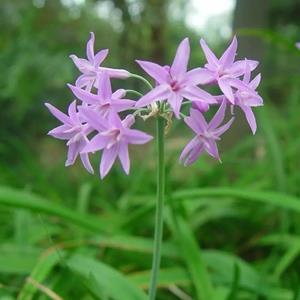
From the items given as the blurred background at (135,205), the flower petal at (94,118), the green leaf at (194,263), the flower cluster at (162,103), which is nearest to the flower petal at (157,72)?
the flower cluster at (162,103)

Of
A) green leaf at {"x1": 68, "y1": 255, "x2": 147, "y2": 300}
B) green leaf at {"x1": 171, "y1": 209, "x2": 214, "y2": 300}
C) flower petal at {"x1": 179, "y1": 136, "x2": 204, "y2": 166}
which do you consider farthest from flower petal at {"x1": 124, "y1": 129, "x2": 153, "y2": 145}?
green leaf at {"x1": 171, "y1": 209, "x2": 214, "y2": 300}

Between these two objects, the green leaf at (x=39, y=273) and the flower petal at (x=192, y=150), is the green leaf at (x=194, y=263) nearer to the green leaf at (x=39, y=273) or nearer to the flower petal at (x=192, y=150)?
the green leaf at (x=39, y=273)

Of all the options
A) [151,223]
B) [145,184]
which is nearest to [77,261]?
[151,223]

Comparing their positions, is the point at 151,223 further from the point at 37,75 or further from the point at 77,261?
the point at 37,75

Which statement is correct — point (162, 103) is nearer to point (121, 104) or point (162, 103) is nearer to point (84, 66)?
point (121, 104)

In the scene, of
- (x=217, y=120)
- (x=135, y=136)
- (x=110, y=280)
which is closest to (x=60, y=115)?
(x=135, y=136)

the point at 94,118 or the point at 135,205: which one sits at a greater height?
the point at 94,118
